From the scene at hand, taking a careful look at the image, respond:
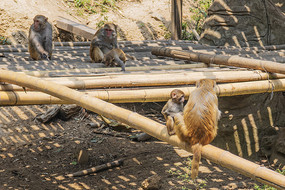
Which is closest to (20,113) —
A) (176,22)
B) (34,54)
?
(34,54)

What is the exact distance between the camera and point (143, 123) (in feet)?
12.4

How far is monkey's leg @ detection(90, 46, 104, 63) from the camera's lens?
7.62 metres

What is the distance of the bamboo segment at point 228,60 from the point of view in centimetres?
550

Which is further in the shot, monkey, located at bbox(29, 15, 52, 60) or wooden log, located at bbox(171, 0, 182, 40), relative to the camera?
wooden log, located at bbox(171, 0, 182, 40)

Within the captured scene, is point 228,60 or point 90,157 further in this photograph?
point 90,157

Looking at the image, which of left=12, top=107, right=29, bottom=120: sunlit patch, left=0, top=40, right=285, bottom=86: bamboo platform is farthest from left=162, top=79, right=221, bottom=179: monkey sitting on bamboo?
left=12, top=107, right=29, bottom=120: sunlit patch

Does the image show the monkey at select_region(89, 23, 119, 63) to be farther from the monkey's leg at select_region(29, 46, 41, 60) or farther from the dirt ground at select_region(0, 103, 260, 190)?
the dirt ground at select_region(0, 103, 260, 190)

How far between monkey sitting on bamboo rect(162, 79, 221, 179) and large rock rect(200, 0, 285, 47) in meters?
6.27

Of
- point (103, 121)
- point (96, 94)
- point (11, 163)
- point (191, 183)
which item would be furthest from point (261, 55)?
point (11, 163)

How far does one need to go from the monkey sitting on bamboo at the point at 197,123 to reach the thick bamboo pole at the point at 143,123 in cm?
7

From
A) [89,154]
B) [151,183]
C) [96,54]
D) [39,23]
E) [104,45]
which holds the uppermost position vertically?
[39,23]

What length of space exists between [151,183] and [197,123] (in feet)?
11.5

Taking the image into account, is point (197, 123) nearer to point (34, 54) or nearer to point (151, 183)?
point (151, 183)

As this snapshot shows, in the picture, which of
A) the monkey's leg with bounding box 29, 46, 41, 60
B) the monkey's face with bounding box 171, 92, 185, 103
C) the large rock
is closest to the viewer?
the monkey's face with bounding box 171, 92, 185, 103
